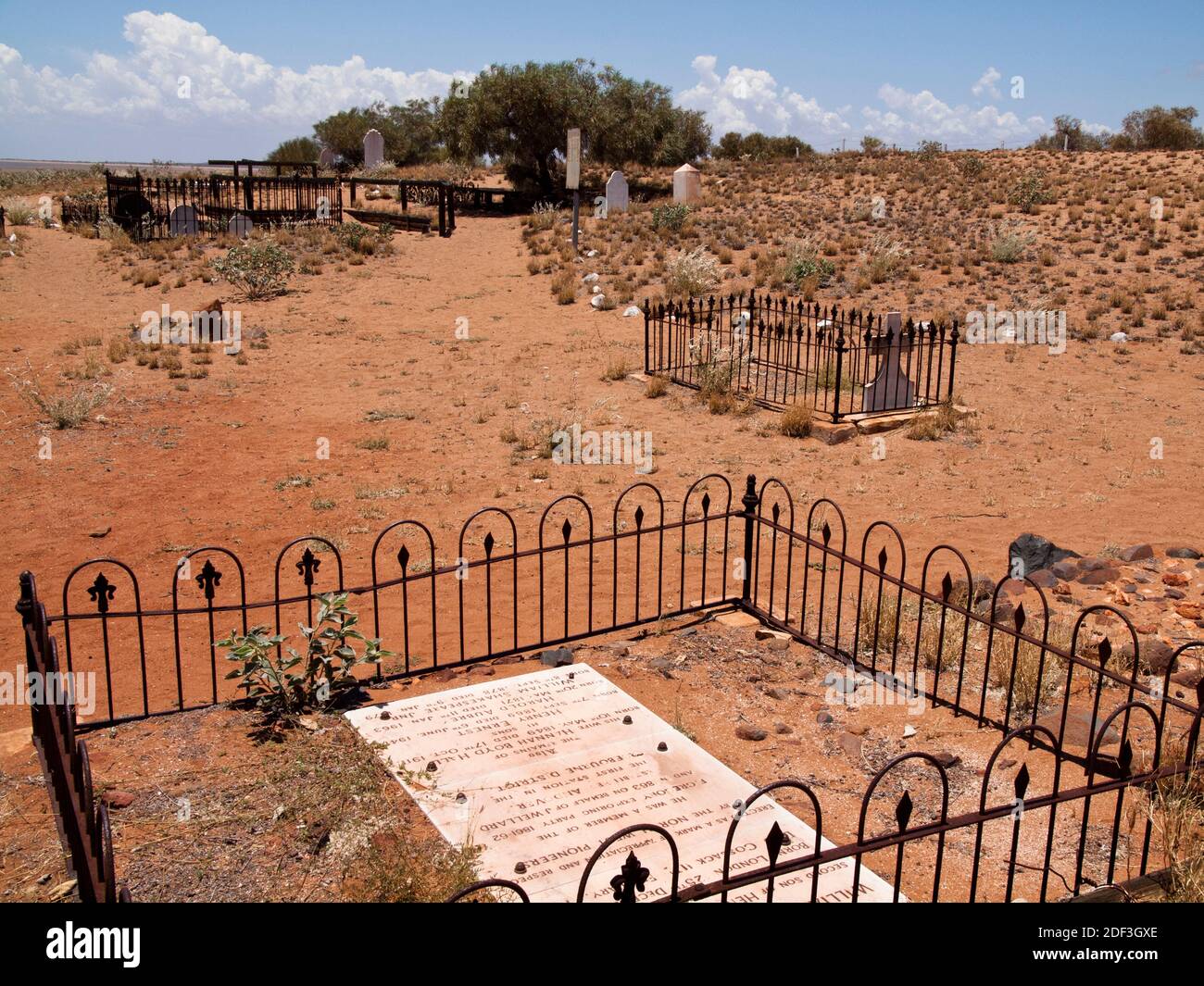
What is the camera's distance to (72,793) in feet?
11.1

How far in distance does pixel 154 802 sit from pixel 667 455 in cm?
748

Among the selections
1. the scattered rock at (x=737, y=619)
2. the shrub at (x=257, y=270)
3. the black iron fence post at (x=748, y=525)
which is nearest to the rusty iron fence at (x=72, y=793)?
the scattered rock at (x=737, y=619)

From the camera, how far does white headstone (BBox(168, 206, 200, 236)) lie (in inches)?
1072

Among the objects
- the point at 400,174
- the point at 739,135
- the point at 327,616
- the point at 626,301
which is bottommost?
the point at 327,616

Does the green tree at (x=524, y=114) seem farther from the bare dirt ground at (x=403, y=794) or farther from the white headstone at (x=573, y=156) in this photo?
the bare dirt ground at (x=403, y=794)

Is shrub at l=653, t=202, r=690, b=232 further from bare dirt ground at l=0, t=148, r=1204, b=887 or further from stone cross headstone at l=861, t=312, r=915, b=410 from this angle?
stone cross headstone at l=861, t=312, r=915, b=410

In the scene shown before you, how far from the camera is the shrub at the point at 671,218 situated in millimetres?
27625

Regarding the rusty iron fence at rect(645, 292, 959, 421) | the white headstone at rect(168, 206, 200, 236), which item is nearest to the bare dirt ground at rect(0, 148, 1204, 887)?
the rusty iron fence at rect(645, 292, 959, 421)

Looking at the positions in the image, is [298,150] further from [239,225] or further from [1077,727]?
[1077,727]

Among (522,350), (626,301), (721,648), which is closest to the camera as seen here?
(721,648)

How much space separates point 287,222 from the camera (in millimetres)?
28047

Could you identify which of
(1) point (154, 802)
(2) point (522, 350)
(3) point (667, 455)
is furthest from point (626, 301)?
(1) point (154, 802)

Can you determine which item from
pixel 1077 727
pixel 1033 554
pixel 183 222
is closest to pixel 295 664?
pixel 1077 727

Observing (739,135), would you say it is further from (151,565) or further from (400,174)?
(151,565)
